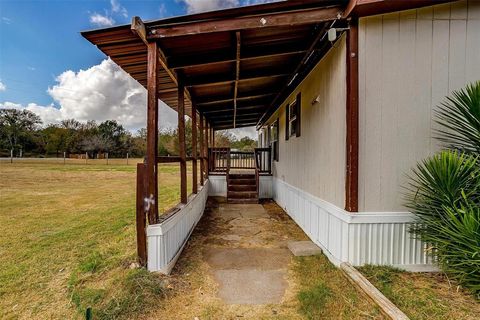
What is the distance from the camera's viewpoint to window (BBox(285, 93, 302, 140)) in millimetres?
6143

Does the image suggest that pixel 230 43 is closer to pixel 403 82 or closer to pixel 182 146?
pixel 182 146

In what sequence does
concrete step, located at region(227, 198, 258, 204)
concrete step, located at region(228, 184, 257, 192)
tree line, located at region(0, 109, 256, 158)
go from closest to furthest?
1. concrete step, located at region(227, 198, 258, 204)
2. concrete step, located at region(228, 184, 257, 192)
3. tree line, located at region(0, 109, 256, 158)

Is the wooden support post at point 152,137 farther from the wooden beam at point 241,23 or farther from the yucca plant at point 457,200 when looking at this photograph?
the yucca plant at point 457,200

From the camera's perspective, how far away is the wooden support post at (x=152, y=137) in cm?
312

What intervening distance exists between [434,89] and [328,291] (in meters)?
2.75

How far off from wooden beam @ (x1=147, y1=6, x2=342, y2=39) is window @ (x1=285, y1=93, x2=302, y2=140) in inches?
115

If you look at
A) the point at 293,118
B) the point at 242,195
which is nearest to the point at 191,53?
the point at 293,118

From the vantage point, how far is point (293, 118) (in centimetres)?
681

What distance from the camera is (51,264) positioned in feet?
12.7

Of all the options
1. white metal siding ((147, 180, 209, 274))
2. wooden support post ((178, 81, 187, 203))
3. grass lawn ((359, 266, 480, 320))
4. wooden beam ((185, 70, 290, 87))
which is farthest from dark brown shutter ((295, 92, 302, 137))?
grass lawn ((359, 266, 480, 320))

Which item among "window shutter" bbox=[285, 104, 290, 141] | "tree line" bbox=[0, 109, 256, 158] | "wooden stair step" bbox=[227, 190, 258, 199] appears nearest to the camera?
"window shutter" bbox=[285, 104, 290, 141]

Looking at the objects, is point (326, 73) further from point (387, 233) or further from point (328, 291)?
point (328, 291)

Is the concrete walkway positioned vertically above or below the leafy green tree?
below

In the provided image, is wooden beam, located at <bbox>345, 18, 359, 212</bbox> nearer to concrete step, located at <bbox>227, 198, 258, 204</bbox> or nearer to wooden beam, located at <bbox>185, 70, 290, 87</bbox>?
wooden beam, located at <bbox>185, 70, 290, 87</bbox>
